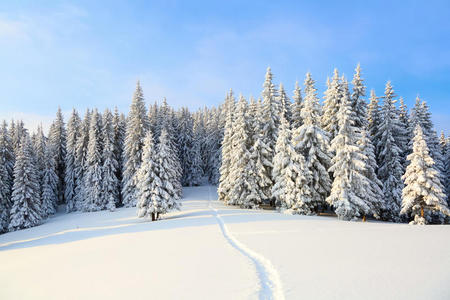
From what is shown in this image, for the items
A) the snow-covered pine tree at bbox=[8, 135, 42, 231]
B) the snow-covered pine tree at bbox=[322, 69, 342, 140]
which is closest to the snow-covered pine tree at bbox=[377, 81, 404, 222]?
the snow-covered pine tree at bbox=[322, 69, 342, 140]

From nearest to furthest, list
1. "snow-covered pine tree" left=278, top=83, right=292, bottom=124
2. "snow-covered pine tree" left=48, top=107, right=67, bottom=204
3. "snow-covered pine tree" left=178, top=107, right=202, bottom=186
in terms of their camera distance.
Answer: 1. "snow-covered pine tree" left=278, top=83, right=292, bottom=124
2. "snow-covered pine tree" left=48, top=107, right=67, bottom=204
3. "snow-covered pine tree" left=178, top=107, right=202, bottom=186

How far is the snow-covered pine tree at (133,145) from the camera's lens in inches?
1780

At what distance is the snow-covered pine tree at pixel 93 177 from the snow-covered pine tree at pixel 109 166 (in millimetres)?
721

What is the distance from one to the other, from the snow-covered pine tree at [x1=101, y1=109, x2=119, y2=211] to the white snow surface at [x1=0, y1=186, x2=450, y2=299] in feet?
95.8

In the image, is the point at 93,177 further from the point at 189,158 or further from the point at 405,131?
the point at 405,131

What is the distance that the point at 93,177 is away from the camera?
46031mm

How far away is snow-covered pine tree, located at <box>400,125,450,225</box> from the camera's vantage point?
25312 millimetres

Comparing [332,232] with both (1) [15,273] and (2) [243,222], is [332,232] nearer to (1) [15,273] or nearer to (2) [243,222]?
(2) [243,222]

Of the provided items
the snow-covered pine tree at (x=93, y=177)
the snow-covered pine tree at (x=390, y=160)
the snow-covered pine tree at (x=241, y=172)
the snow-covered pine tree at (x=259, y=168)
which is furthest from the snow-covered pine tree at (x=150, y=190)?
the snow-covered pine tree at (x=390, y=160)

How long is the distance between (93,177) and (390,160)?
44008mm

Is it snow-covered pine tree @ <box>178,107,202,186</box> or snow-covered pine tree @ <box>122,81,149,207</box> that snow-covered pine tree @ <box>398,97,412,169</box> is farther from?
snow-covered pine tree @ <box>178,107,202,186</box>

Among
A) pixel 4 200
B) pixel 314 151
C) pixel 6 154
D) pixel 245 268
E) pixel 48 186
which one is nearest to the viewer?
pixel 245 268

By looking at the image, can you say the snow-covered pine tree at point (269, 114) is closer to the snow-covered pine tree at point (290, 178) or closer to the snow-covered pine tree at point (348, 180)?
the snow-covered pine tree at point (290, 178)

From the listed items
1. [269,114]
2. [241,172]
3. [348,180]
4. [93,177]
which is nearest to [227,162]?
[241,172]
